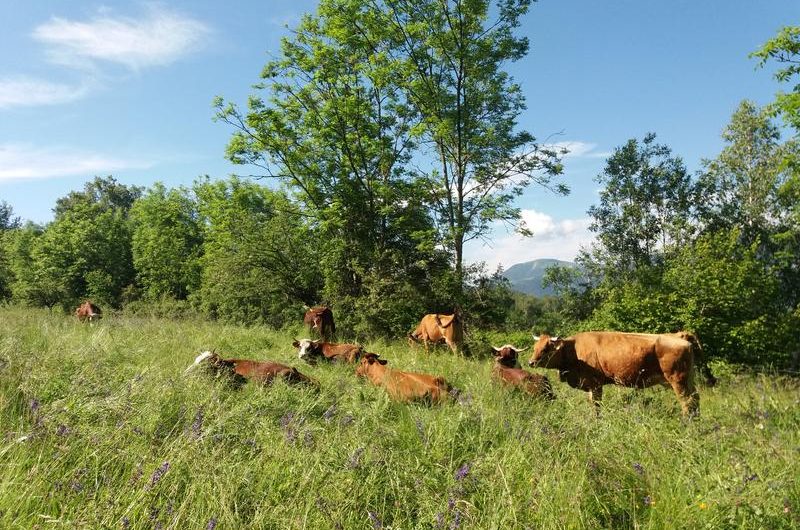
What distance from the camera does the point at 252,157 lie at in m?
20.5

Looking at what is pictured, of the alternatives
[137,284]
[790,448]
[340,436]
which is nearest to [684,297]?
[790,448]

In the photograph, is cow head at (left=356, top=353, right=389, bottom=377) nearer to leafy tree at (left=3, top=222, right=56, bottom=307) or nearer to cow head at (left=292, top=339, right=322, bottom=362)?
cow head at (left=292, top=339, right=322, bottom=362)

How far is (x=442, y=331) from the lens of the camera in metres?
14.2

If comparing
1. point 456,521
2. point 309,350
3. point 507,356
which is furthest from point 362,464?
point 507,356

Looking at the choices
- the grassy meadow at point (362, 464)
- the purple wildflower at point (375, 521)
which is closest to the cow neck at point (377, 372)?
the grassy meadow at point (362, 464)

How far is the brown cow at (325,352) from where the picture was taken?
10.2 meters

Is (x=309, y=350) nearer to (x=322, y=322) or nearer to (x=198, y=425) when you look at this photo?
(x=322, y=322)

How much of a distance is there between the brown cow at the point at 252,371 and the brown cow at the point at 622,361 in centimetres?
416

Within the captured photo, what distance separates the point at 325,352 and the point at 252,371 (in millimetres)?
3410

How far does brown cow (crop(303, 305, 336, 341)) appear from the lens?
53.5 feet

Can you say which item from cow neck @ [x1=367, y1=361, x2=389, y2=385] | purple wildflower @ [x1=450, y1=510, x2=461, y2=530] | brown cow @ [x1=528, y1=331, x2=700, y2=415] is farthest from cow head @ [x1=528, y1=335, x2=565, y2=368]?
purple wildflower @ [x1=450, y1=510, x2=461, y2=530]

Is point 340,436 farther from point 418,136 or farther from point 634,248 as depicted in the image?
point 634,248

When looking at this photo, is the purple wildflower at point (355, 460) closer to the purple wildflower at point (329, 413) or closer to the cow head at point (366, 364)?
the purple wildflower at point (329, 413)

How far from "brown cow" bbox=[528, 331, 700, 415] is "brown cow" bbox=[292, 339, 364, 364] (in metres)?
3.67
